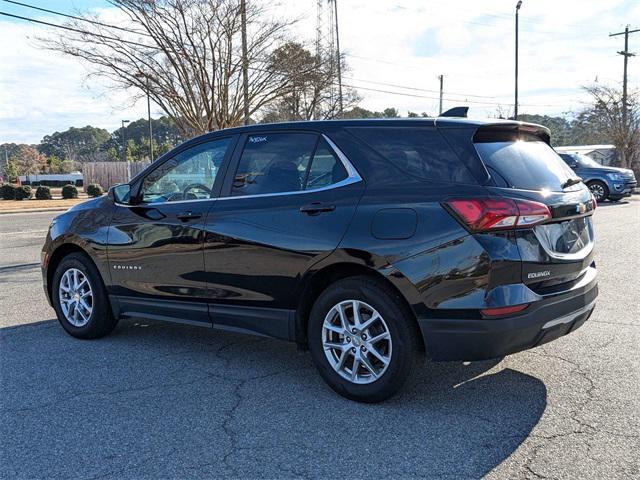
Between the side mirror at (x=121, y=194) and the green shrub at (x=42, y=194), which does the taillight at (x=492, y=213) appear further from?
the green shrub at (x=42, y=194)

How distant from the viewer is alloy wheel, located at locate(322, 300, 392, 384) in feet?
12.3

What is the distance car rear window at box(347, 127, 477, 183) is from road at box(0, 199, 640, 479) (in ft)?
4.60

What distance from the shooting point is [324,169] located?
13.4ft

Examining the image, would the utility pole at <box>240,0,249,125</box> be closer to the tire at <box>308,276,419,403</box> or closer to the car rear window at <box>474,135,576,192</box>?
the car rear window at <box>474,135,576,192</box>

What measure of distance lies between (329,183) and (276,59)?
52.2 ft

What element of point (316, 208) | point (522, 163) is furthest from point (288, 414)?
point (522, 163)

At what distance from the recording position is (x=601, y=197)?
73.5 feet

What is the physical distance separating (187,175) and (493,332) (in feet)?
9.19

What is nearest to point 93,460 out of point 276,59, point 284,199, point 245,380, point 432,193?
point 245,380

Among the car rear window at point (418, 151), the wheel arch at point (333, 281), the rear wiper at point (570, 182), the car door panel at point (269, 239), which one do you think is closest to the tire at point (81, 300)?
the car door panel at point (269, 239)

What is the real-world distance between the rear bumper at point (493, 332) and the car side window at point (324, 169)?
113 cm

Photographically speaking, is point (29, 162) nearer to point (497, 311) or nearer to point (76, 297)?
point (76, 297)

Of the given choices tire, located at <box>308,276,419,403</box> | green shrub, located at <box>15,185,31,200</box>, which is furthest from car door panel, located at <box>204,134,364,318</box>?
green shrub, located at <box>15,185,31,200</box>

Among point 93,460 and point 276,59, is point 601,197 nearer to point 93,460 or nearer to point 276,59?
point 276,59
